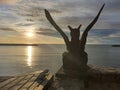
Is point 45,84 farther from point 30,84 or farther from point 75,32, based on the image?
point 75,32

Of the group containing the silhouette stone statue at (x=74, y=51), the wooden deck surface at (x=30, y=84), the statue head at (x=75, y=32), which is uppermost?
the statue head at (x=75, y=32)

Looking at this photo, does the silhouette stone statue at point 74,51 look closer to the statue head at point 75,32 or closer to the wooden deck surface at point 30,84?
the statue head at point 75,32

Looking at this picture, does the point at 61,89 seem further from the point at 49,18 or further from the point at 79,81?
the point at 49,18

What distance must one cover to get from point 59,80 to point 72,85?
655mm

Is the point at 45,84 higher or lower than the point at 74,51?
lower

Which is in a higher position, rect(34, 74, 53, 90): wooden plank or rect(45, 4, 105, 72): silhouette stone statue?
rect(45, 4, 105, 72): silhouette stone statue

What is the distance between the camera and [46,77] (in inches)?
358

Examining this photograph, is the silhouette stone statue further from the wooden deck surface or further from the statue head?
the wooden deck surface

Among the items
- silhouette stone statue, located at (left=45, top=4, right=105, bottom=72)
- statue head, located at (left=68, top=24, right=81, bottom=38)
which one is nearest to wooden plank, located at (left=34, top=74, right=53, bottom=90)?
silhouette stone statue, located at (left=45, top=4, right=105, bottom=72)

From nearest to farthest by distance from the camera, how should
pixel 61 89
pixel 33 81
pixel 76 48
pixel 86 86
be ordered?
1. pixel 61 89
2. pixel 86 86
3. pixel 33 81
4. pixel 76 48

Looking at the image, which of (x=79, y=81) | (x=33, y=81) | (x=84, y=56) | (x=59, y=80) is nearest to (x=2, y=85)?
(x=33, y=81)

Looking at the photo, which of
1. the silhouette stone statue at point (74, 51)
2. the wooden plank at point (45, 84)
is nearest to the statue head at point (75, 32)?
the silhouette stone statue at point (74, 51)

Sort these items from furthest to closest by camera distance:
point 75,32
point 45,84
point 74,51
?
point 74,51 < point 75,32 < point 45,84

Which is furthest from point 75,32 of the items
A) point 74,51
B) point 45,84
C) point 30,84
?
point 30,84
